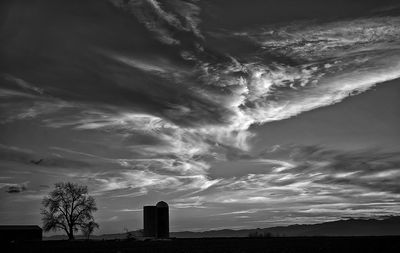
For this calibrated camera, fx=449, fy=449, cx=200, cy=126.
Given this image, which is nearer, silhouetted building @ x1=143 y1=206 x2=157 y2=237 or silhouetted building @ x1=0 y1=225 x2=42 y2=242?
silhouetted building @ x1=143 y1=206 x2=157 y2=237

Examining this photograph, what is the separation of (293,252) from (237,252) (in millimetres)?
4744

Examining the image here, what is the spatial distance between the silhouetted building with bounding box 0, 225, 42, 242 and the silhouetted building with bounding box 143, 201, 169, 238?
25870 millimetres

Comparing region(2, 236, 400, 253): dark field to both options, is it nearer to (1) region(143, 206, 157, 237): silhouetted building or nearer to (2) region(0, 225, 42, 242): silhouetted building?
(1) region(143, 206, 157, 237): silhouetted building

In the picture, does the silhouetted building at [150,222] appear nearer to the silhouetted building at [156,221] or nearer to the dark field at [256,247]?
the silhouetted building at [156,221]

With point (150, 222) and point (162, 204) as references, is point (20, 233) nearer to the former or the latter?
point (150, 222)

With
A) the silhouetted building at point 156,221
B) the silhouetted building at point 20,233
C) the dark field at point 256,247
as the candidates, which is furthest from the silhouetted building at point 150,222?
the dark field at point 256,247

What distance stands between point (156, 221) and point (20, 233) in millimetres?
31452

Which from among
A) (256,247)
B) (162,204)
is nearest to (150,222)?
(162,204)

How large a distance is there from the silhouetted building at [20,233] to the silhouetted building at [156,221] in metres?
25.9

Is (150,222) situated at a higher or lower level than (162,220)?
lower

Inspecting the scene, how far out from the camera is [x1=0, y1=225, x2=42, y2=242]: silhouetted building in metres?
97.2

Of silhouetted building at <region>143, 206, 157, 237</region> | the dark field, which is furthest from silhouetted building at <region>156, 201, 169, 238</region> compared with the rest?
the dark field

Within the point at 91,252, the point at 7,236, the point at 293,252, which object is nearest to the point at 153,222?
the point at 7,236

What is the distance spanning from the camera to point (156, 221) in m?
96.1
